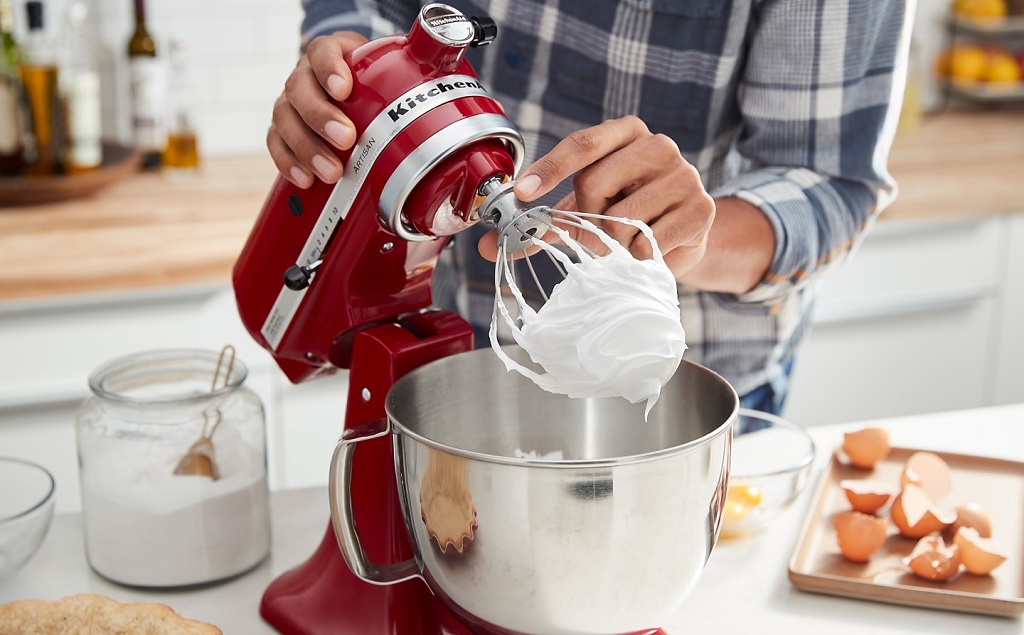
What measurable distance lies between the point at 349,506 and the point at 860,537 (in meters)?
0.45

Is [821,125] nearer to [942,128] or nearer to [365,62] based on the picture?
[365,62]

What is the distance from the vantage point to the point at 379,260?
88 centimetres

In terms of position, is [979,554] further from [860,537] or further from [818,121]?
[818,121]

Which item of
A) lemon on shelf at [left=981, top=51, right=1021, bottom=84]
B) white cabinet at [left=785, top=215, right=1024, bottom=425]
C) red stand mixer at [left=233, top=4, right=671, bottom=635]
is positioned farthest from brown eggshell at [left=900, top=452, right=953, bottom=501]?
lemon on shelf at [left=981, top=51, right=1021, bottom=84]

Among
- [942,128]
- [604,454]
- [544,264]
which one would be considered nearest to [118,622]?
[604,454]

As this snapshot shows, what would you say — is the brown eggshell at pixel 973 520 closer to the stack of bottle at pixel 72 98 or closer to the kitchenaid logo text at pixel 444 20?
the kitchenaid logo text at pixel 444 20

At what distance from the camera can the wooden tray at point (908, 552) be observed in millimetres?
916

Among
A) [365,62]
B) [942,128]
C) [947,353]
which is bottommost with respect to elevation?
[947,353]

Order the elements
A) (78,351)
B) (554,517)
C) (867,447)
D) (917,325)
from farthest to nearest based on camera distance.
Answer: (917,325) < (78,351) < (867,447) < (554,517)

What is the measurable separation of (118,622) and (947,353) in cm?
206

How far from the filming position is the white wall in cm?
244

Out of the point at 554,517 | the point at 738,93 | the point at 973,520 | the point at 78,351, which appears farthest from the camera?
the point at 78,351

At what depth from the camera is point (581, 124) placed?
1301 millimetres

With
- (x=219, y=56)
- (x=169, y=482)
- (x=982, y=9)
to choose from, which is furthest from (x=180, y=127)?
(x=982, y=9)
